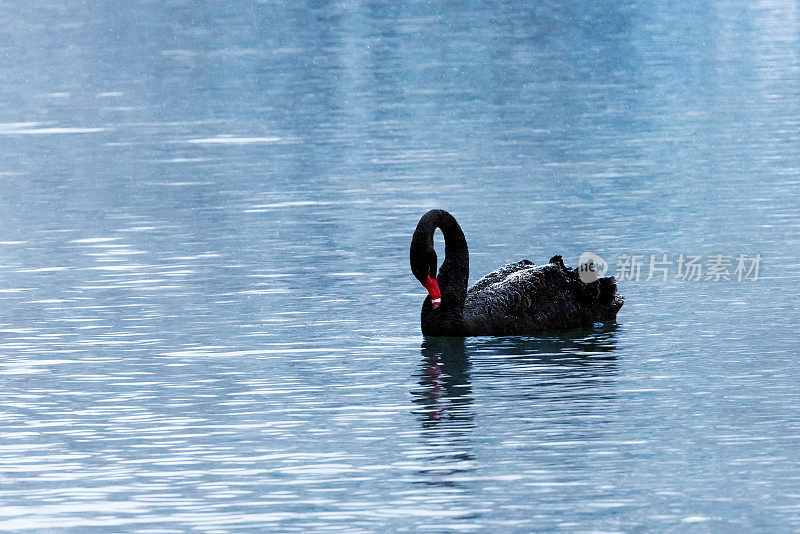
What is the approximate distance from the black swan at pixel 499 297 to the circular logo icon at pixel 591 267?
0.21 feet

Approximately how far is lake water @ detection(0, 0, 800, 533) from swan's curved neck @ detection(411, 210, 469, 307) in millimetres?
462

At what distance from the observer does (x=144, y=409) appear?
13.5 meters

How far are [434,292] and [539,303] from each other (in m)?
0.99

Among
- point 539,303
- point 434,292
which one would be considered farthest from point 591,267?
point 434,292

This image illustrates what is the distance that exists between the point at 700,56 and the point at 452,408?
110 ft

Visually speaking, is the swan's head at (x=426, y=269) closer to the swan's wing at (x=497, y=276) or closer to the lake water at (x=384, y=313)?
the lake water at (x=384, y=313)

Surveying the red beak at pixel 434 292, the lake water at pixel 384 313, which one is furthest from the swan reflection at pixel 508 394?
the red beak at pixel 434 292

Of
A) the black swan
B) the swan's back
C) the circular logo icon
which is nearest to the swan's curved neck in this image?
the black swan

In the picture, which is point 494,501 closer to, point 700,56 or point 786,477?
point 786,477

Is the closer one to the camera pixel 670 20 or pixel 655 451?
pixel 655 451

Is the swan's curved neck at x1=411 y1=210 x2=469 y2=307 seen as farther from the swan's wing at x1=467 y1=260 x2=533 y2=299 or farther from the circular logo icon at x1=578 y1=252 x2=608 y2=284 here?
the circular logo icon at x1=578 y1=252 x2=608 y2=284

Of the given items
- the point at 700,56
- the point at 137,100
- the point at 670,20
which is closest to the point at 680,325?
the point at 137,100

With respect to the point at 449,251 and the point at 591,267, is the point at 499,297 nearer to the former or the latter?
the point at 449,251

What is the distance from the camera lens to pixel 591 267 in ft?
54.7
